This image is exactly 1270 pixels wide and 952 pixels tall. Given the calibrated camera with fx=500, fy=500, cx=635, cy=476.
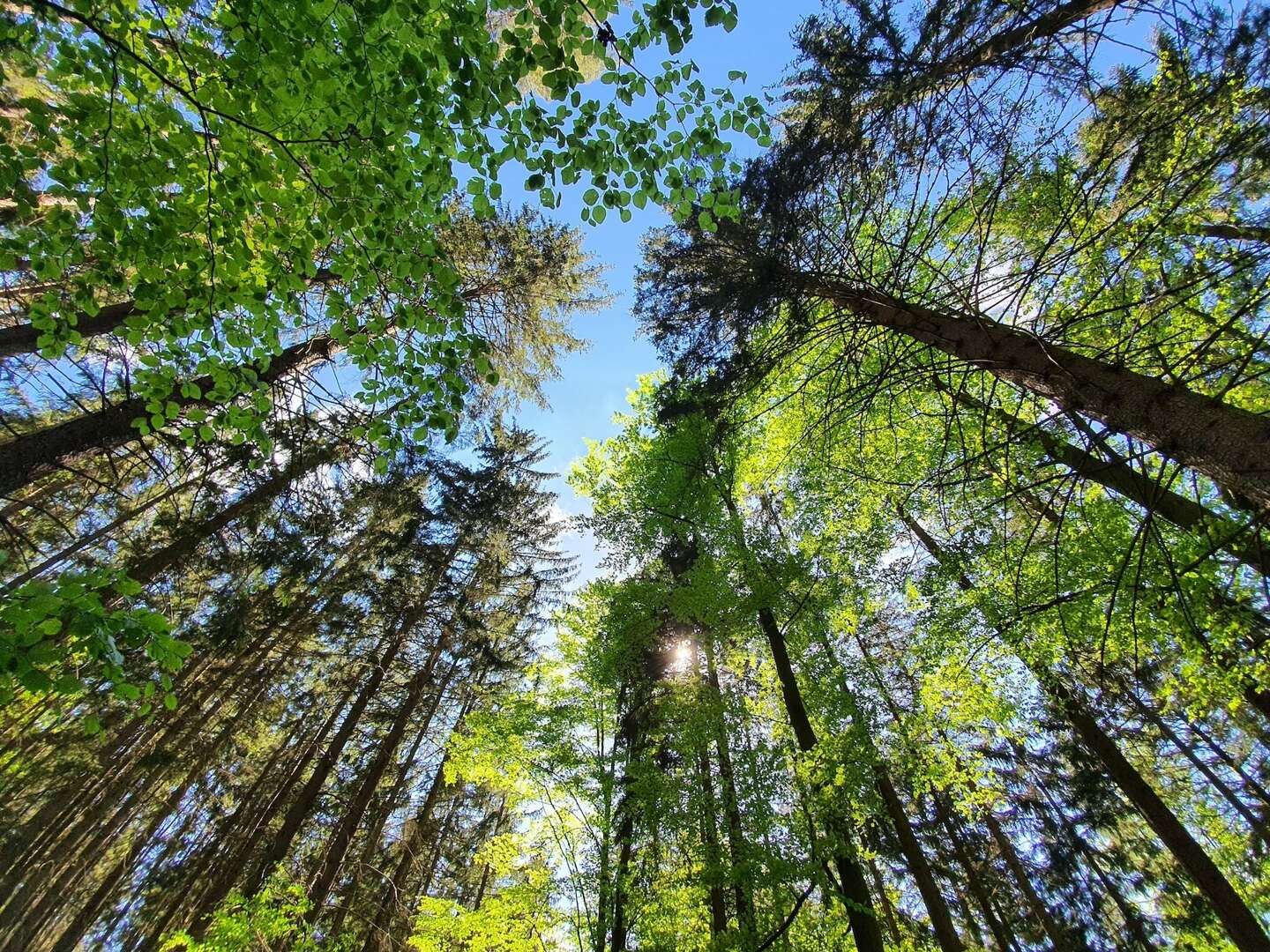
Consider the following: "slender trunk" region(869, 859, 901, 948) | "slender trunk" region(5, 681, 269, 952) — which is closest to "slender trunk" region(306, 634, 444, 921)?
"slender trunk" region(5, 681, 269, 952)

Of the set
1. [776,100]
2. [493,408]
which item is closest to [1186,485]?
[776,100]

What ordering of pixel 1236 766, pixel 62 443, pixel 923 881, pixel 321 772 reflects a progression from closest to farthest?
pixel 62 443, pixel 923 881, pixel 321 772, pixel 1236 766

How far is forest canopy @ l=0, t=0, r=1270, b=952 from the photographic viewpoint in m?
2.17

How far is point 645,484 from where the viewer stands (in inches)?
425

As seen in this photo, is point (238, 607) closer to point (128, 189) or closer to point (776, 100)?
point (128, 189)

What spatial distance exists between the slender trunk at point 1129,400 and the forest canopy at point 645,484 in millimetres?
27

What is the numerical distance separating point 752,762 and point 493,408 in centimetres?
789

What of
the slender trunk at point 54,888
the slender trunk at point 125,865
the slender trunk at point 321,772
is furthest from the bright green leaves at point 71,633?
the slender trunk at point 125,865

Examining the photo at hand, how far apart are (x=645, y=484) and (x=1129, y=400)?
340 inches

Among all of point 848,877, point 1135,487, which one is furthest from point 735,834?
point 1135,487

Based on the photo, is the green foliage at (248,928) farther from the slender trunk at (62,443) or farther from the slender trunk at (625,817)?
the slender trunk at (62,443)

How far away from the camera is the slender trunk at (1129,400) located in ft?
6.98

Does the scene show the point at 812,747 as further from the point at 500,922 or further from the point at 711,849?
the point at 500,922

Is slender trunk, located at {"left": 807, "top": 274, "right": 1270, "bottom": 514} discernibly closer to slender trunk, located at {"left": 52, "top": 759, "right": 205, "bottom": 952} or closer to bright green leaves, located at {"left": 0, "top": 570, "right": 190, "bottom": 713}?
bright green leaves, located at {"left": 0, "top": 570, "right": 190, "bottom": 713}
